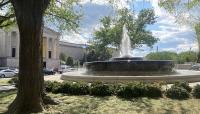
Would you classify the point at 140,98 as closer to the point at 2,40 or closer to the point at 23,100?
the point at 23,100

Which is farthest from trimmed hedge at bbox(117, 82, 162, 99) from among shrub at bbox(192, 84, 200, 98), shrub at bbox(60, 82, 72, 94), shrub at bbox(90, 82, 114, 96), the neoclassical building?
the neoclassical building

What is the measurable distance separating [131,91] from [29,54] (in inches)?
182

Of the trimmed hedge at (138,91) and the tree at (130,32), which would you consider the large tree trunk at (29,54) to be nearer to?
the trimmed hedge at (138,91)

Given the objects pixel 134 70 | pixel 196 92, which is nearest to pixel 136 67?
pixel 134 70

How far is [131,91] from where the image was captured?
15.2 meters

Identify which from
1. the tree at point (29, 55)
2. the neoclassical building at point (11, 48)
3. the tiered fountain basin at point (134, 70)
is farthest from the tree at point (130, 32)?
the tree at point (29, 55)

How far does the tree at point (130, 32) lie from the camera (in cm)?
7300

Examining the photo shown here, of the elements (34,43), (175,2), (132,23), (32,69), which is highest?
(132,23)

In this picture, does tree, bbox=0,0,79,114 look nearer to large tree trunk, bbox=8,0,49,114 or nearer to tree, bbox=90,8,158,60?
large tree trunk, bbox=8,0,49,114

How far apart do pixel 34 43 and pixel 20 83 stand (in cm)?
151

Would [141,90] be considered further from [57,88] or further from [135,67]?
[135,67]

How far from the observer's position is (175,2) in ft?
63.2

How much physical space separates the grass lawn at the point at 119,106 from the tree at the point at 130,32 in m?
56.5

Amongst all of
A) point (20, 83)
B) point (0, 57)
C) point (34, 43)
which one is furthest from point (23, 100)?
point (0, 57)
